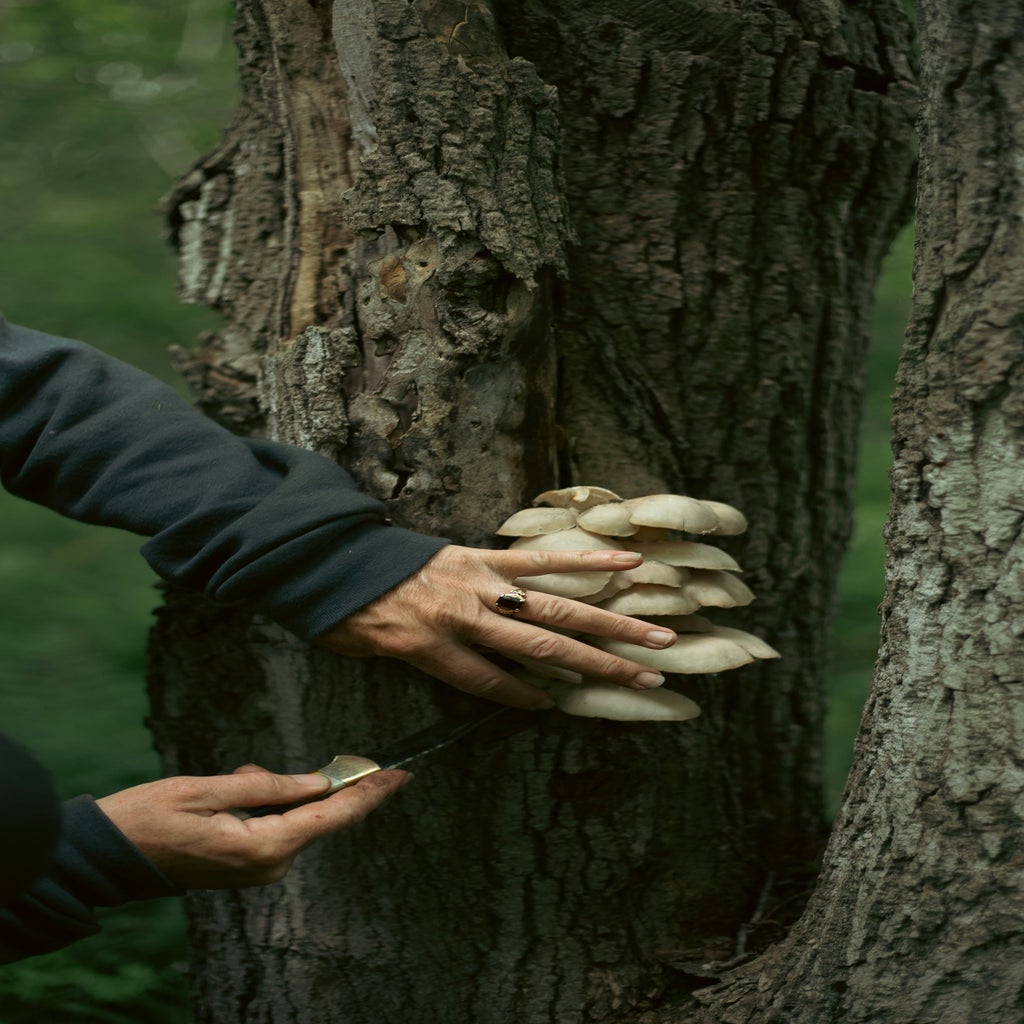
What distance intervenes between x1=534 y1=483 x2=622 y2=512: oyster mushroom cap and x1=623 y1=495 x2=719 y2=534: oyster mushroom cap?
0.29ft

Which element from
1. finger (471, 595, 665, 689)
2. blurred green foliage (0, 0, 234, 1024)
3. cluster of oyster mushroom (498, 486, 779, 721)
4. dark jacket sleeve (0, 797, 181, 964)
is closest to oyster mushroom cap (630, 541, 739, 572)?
cluster of oyster mushroom (498, 486, 779, 721)

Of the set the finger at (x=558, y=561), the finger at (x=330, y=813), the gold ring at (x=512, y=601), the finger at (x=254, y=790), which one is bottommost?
the finger at (x=330, y=813)

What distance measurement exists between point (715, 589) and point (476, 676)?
493mm

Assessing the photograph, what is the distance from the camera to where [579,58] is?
6.86 ft

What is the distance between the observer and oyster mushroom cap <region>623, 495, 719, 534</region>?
1.74 metres

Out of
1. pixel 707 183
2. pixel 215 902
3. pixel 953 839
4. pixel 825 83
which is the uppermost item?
pixel 825 83

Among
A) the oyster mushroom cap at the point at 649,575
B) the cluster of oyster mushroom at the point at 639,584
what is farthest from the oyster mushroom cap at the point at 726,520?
the oyster mushroom cap at the point at 649,575

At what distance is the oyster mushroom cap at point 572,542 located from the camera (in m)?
1.78

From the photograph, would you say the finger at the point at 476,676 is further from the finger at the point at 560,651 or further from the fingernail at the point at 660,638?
the fingernail at the point at 660,638

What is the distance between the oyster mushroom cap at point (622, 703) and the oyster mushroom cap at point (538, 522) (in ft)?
0.99

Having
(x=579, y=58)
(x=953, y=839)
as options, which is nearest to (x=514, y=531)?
(x=953, y=839)

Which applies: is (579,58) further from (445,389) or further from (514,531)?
(514,531)

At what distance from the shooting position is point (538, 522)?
183 cm

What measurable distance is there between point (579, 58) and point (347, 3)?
503 mm
